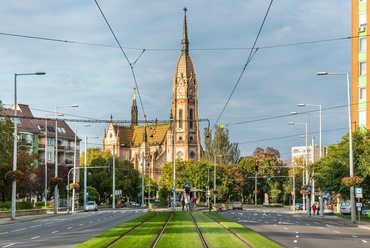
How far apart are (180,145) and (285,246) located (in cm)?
17733

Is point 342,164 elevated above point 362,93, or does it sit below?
below

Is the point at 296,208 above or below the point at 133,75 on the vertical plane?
below

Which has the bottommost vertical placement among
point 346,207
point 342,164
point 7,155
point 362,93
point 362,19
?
point 346,207

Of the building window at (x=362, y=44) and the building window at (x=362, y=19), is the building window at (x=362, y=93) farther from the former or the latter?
the building window at (x=362, y=19)

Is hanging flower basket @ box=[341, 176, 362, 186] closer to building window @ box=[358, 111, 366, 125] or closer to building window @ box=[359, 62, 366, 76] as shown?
building window @ box=[358, 111, 366, 125]

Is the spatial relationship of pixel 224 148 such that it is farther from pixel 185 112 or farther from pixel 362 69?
pixel 362 69

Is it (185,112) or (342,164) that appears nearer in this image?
(342,164)

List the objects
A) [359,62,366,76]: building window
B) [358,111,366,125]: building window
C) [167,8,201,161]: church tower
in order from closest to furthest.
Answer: [358,111,366,125]: building window → [359,62,366,76]: building window → [167,8,201,161]: church tower

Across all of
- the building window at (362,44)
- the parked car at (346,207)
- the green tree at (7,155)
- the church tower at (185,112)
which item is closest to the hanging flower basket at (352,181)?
the building window at (362,44)

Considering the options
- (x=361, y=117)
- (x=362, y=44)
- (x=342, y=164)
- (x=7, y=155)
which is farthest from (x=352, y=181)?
(x=7, y=155)

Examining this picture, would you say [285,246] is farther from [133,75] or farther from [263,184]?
[263,184]

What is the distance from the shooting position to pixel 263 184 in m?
134

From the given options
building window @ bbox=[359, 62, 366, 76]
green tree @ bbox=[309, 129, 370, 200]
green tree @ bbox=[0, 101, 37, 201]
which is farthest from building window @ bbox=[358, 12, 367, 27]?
green tree @ bbox=[0, 101, 37, 201]

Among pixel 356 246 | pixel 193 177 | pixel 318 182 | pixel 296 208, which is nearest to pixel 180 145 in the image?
pixel 193 177
